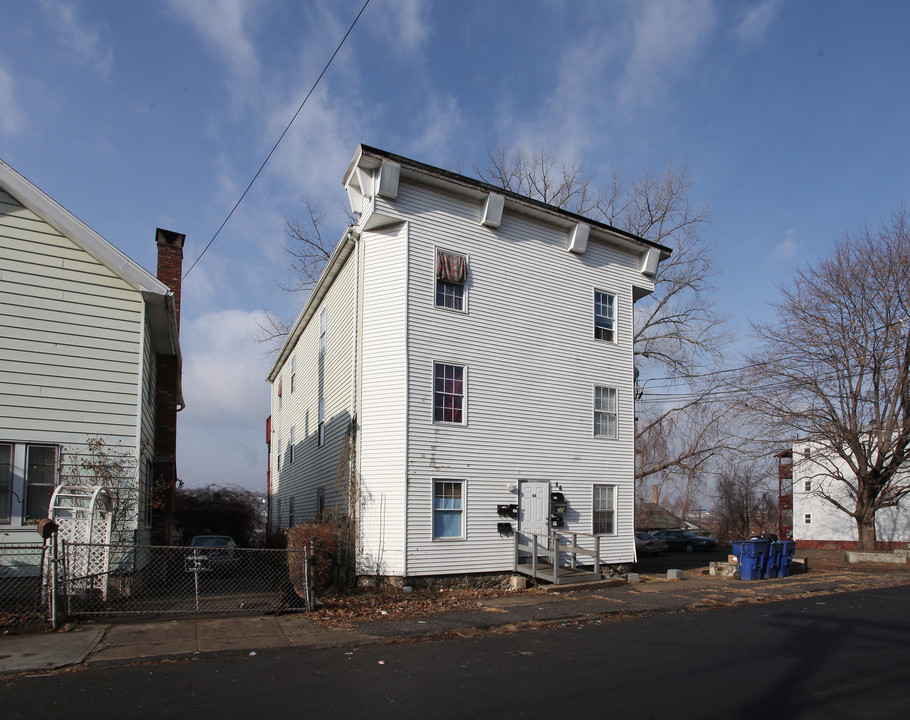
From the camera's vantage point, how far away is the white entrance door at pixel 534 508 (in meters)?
16.8

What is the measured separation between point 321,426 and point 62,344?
8688mm

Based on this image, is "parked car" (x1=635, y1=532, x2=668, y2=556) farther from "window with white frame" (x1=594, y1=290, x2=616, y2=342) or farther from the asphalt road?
the asphalt road

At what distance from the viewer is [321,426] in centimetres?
A: 2006

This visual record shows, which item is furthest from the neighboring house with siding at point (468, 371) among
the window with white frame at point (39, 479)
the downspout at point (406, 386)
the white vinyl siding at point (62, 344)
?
the window with white frame at point (39, 479)

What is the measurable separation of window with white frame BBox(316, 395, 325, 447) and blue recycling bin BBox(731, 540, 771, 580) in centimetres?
1177

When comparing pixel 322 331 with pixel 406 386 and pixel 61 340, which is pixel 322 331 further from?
pixel 61 340

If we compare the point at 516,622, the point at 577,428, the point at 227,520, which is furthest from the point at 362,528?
the point at 227,520

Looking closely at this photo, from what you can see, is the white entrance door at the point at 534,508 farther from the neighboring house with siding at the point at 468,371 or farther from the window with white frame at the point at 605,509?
the window with white frame at the point at 605,509

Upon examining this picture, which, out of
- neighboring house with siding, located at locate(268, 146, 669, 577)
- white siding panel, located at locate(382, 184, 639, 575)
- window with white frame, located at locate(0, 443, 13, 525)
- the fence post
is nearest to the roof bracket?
neighboring house with siding, located at locate(268, 146, 669, 577)

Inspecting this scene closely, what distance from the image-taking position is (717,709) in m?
6.51

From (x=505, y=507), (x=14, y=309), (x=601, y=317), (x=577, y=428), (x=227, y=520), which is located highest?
(x=601, y=317)

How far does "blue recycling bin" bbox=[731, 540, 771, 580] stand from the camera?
18484 mm

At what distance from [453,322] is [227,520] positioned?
66.1 ft

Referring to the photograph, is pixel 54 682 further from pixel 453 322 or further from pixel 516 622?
pixel 453 322
